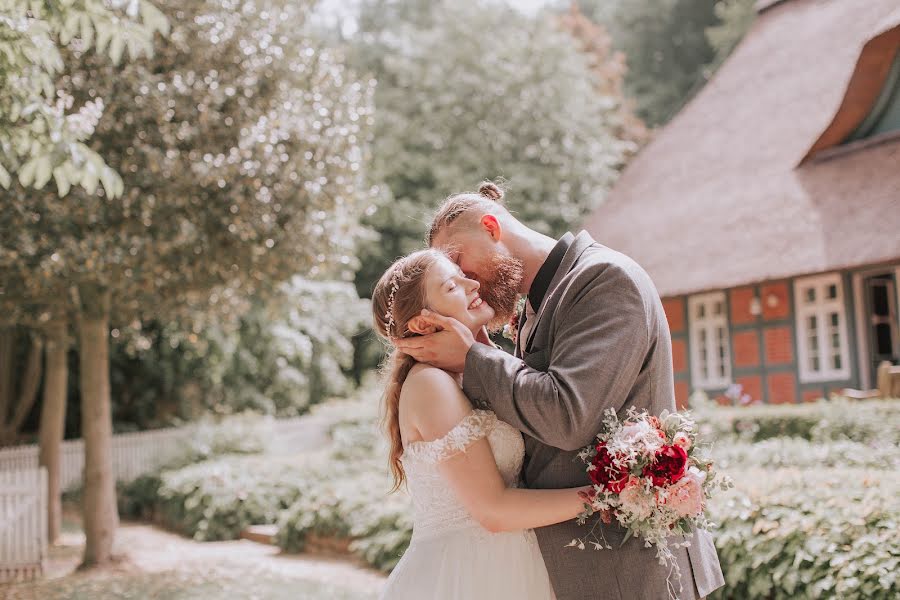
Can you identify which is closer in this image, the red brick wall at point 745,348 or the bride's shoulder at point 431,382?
the bride's shoulder at point 431,382

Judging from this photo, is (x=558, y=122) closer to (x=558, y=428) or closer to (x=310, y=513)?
Answer: (x=310, y=513)

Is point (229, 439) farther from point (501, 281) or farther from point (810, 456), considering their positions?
point (501, 281)

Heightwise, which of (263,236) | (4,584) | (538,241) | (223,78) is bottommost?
(4,584)

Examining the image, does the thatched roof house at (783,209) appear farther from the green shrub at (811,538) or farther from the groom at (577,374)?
the groom at (577,374)

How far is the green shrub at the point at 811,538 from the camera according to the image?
190 inches

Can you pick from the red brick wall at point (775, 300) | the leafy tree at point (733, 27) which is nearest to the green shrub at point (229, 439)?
the red brick wall at point (775, 300)

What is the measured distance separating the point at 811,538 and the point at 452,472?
3.38 meters

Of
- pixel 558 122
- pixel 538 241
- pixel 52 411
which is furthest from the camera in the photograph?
pixel 558 122

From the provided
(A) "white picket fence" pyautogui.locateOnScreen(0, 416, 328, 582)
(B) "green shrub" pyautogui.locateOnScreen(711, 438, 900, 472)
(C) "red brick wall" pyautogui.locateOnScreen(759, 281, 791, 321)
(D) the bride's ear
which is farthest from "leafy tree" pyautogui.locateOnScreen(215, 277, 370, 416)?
(D) the bride's ear

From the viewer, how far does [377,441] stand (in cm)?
1448

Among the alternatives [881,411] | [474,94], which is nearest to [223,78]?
[881,411]

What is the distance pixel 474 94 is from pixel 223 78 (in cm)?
1559

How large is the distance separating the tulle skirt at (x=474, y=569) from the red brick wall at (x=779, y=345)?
13.5 metres

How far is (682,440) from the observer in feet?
8.81
